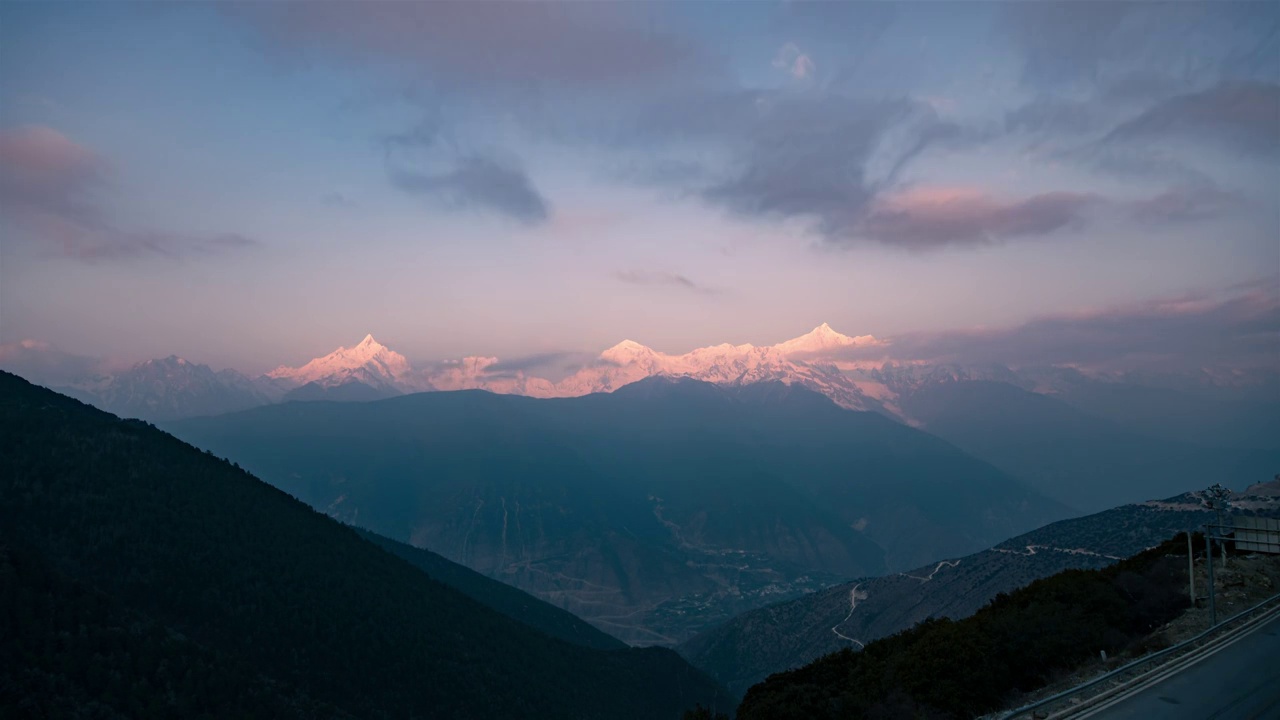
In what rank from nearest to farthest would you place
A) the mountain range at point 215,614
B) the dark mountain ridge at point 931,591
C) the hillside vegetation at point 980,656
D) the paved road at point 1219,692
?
the paved road at point 1219,692 → the hillside vegetation at point 980,656 → the mountain range at point 215,614 → the dark mountain ridge at point 931,591

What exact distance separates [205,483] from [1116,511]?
16545 cm

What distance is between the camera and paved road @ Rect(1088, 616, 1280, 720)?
31984 mm

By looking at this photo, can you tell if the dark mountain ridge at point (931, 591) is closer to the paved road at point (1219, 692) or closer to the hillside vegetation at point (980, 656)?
the hillside vegetation at point (980, 656)

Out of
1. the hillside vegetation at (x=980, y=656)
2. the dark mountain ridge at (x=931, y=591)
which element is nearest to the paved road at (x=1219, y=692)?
the hillside vegetation at (x=980, y=656)

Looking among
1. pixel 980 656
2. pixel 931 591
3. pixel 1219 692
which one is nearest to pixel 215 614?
pixel 980 656

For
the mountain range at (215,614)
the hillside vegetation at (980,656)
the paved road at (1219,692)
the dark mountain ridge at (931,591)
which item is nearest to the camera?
the paved road at (1219,692)

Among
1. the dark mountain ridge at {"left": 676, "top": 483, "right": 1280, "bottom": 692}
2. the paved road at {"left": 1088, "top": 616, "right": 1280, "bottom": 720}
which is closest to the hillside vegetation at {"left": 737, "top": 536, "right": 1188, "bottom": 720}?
the paved road at {"left": 1088, "top": 616, "right": 1280, "bottom": 720}

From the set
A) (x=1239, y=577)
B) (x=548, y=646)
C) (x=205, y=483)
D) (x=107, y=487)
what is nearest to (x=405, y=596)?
(x=548, y=646)

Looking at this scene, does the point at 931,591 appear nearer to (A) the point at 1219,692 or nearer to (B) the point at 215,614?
(A) the point at 1219,692

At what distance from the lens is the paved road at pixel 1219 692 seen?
1259 inches

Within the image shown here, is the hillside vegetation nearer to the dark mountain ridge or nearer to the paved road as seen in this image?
the paved road

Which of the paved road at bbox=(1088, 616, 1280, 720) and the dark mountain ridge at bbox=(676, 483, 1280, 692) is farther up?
the paved road at bbox=(1088, 616, 1280, 720)

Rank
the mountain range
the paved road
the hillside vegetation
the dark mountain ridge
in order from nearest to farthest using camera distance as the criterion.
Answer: the paved road
the hillside vegetation
the mountain range
the dark mountain ridge

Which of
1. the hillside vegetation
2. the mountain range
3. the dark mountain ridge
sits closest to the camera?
the hillside vegetation
